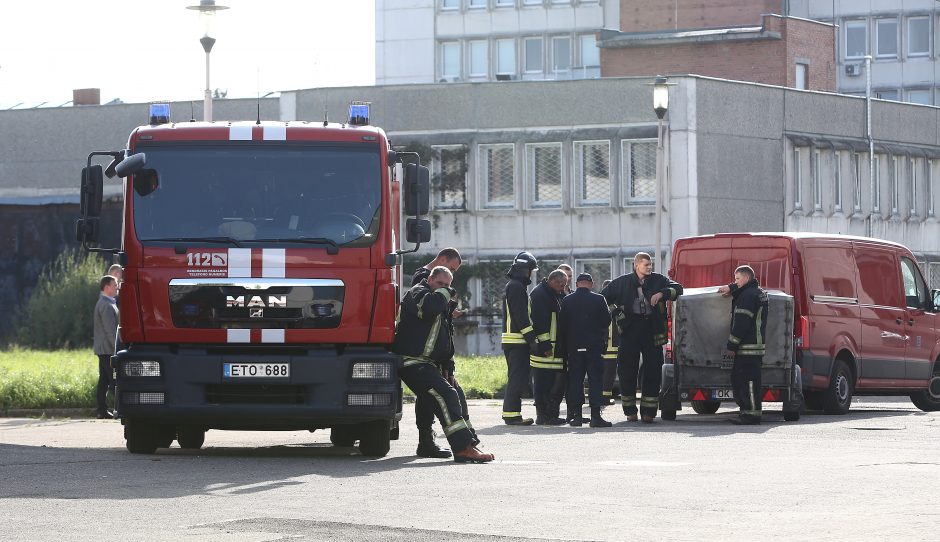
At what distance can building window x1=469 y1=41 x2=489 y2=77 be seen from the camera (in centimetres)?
7850

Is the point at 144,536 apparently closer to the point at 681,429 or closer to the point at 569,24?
the point at 681,429

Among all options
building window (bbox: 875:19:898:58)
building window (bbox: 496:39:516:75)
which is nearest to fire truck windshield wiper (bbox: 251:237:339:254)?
building window (bbox: 496:39:516:75)

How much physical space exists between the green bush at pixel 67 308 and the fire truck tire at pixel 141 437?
30780 millimetres

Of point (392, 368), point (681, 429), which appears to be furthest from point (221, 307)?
point (681, 429)

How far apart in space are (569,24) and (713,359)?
56.0m

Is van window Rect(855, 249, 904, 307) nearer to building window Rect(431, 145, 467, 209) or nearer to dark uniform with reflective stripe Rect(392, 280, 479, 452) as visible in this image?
dark uniform with reflective stripe Rect(392, 280, 479, 452)

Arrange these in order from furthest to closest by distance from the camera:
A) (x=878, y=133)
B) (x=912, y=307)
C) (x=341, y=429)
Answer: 1. (x=878, y=133)
2. (x=912, y=307)
3. (x=341, y=429)

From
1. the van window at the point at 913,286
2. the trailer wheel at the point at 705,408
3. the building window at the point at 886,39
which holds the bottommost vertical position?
the trailer wheel at the point at 705,408

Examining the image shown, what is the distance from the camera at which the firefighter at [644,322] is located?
71.5ft

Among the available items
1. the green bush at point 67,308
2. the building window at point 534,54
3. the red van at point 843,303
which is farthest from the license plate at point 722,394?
the building window at point 534,54

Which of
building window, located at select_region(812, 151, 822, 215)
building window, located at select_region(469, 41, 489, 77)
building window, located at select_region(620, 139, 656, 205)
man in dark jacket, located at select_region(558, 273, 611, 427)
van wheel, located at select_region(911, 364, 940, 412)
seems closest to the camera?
man in dark jacket, located at select_region(558, 273, 611, 427)

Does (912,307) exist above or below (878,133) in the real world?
below

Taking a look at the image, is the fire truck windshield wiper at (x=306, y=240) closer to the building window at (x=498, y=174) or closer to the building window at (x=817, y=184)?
the building window at (x=498, y=174)

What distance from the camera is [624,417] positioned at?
23328 mm
